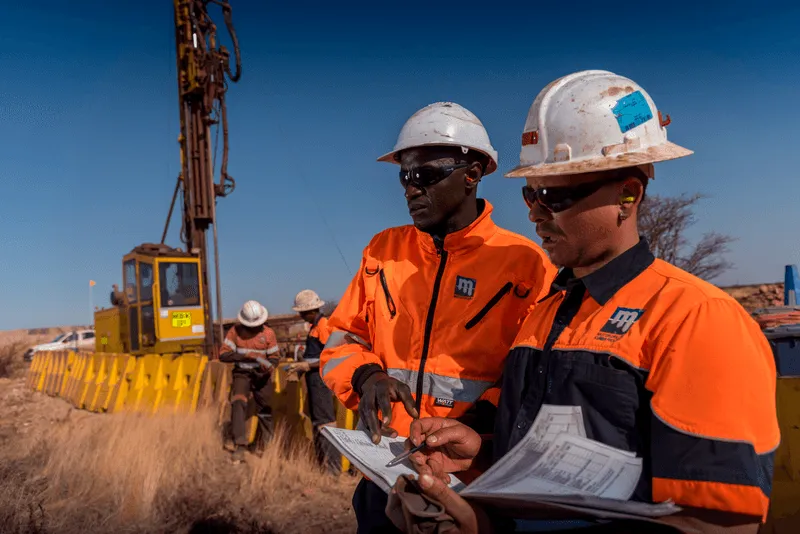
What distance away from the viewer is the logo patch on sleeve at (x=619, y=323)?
5.08 feet

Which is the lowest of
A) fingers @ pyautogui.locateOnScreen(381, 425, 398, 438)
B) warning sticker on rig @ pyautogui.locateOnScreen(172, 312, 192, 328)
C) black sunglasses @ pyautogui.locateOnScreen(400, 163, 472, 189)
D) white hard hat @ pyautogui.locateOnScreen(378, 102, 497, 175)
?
warning sticker on rig @ pyautogui.locateOnScreen(172, 312, 192, 328)

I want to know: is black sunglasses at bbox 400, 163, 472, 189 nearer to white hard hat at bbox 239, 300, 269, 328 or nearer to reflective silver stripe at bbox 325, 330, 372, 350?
reflective silver stripe at bbox 325, 330, 372, 350

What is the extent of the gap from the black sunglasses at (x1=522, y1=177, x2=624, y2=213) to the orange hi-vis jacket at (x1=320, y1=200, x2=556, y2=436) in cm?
55

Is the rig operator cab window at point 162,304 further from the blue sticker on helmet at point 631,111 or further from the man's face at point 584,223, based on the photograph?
the blue sticker on helmet at point 631,111

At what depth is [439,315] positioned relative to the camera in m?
2.37

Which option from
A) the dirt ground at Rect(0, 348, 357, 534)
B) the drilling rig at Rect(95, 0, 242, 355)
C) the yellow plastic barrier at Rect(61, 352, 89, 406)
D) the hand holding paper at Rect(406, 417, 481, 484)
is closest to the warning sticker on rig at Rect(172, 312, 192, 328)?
the drilling rig at Rect(95, 0, 242, 355)

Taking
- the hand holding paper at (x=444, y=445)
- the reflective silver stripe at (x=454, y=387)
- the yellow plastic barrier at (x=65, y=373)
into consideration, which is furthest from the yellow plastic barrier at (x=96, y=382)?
the hand holding paper at (x=444, y=445)

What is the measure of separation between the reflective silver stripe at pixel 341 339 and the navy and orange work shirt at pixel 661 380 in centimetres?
96

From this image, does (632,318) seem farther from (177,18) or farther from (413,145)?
(177,18)

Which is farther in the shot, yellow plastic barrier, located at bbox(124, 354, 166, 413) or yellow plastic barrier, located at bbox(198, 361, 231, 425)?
yellow plastic barrier, located at bbox(124, 354, 166, 413)

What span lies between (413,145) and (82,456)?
6677mm

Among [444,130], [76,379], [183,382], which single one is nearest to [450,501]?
[444,130]

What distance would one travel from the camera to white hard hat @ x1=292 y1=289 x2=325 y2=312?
8791 mm

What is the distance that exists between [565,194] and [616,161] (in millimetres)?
164
